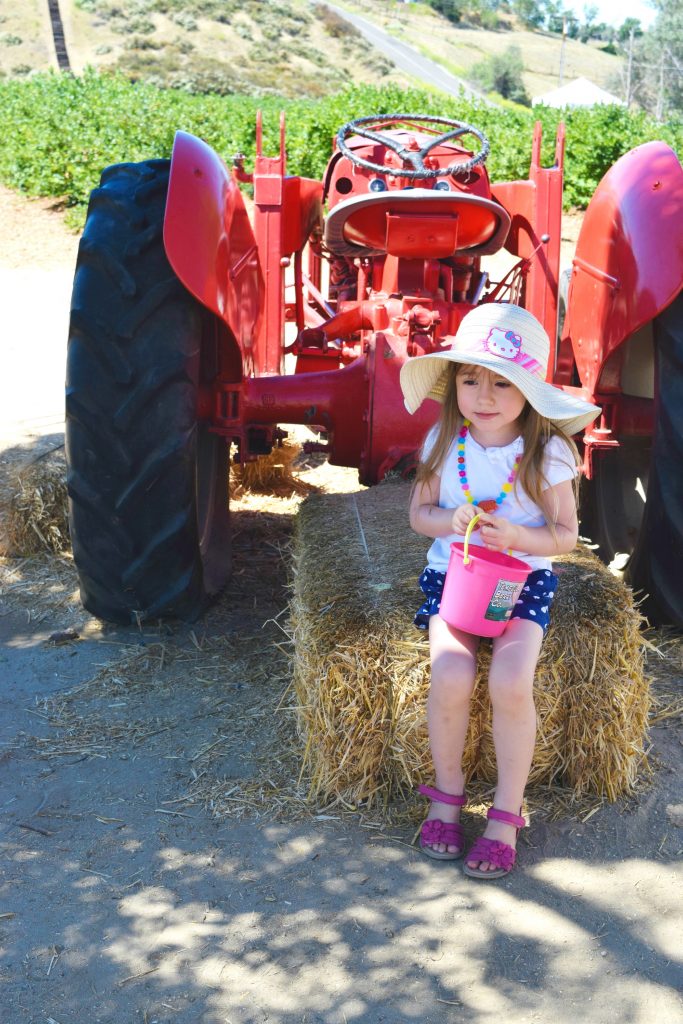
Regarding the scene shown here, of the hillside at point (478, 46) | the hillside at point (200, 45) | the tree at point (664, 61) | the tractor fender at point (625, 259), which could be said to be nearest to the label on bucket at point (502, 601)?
the tractor fender at point (625, 259)

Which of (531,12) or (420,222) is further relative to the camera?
(531,12)

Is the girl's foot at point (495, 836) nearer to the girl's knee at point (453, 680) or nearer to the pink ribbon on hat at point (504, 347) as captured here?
the girl's knee at point (453, 680)

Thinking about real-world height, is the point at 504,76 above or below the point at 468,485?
below

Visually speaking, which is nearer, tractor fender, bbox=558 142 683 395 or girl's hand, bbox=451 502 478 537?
girl's hand, bbox=451 502 478 537

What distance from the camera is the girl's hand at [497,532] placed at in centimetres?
255

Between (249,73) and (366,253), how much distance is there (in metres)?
51.6

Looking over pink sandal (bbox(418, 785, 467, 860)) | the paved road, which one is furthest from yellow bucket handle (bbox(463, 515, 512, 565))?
the paved road

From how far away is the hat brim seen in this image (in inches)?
103

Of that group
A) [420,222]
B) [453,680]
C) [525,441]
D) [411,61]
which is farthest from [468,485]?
[411,61]

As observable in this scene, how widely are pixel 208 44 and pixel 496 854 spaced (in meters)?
59.0

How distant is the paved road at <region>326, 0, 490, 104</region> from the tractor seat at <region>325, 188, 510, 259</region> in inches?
2229

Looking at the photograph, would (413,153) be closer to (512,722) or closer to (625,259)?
(625,259)

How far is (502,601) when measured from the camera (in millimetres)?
2568

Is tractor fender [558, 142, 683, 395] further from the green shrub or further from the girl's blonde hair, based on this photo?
the green shrub
